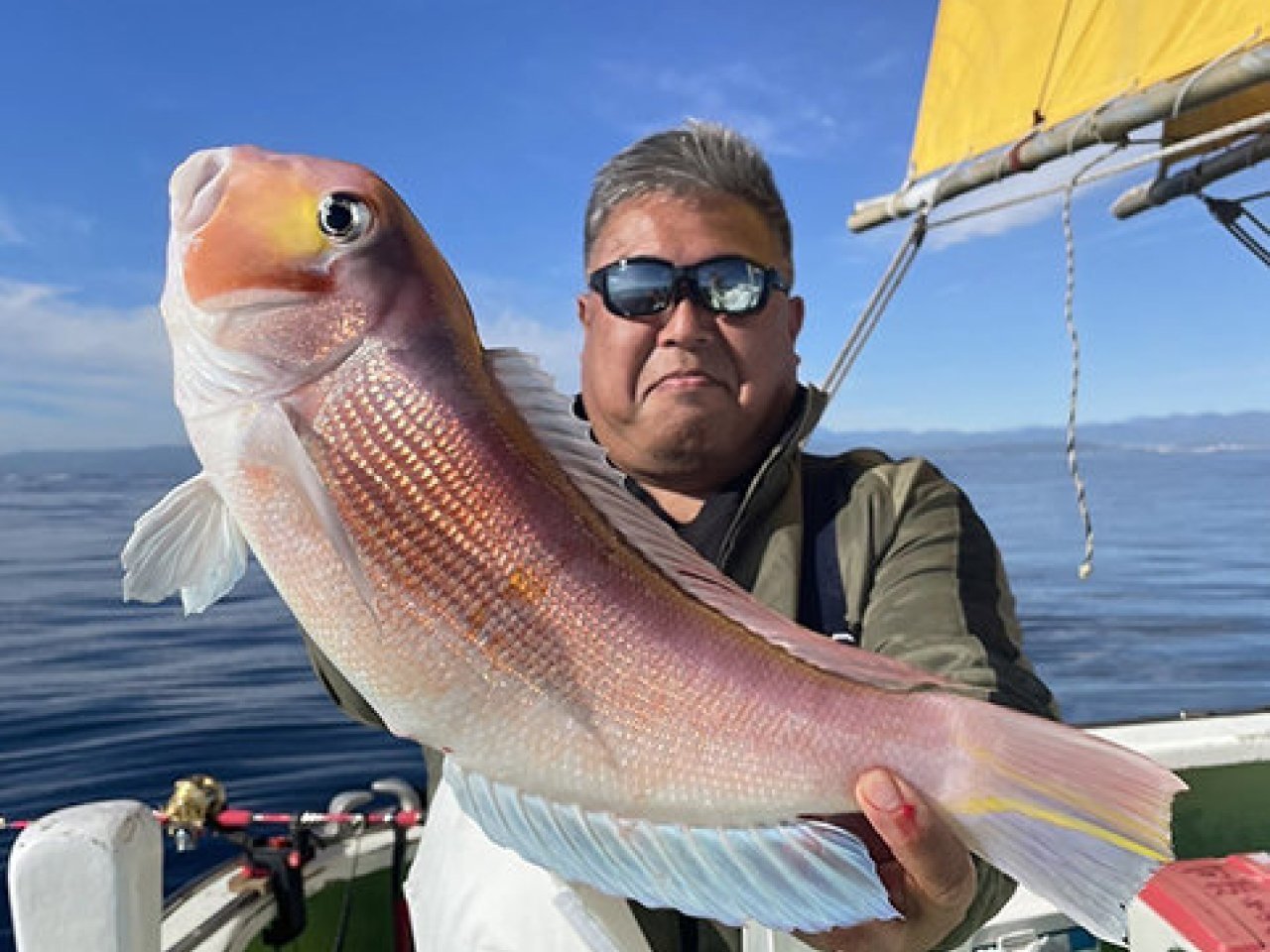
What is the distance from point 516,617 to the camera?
1.54m

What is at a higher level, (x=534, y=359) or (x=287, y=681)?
(x=534, y=359)

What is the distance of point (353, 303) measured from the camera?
1.60 metres

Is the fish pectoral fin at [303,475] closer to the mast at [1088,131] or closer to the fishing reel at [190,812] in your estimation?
the fishing reel at [190,812]

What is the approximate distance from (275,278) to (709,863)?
1193 millimetres

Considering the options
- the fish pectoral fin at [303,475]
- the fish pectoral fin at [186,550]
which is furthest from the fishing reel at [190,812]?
the fish pectoral fin at [303,475]

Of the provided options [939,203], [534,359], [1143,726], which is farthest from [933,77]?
[534,359]

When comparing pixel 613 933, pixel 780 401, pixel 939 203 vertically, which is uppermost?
pixel 939 203

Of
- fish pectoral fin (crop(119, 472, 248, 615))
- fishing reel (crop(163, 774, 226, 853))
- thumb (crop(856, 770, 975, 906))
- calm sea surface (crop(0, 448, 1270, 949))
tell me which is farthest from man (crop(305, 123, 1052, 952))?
calm sea surface (crop(0, 448, 1270, 949))

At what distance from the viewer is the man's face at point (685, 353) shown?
2.63 meters

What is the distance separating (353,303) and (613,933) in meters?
1.47

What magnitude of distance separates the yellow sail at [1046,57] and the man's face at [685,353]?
661 centimetres

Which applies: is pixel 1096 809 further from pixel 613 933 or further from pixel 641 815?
pixel 613 933

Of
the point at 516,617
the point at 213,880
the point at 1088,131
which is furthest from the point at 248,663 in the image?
the point at 516,617

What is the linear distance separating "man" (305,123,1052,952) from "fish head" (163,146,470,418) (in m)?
1.08
